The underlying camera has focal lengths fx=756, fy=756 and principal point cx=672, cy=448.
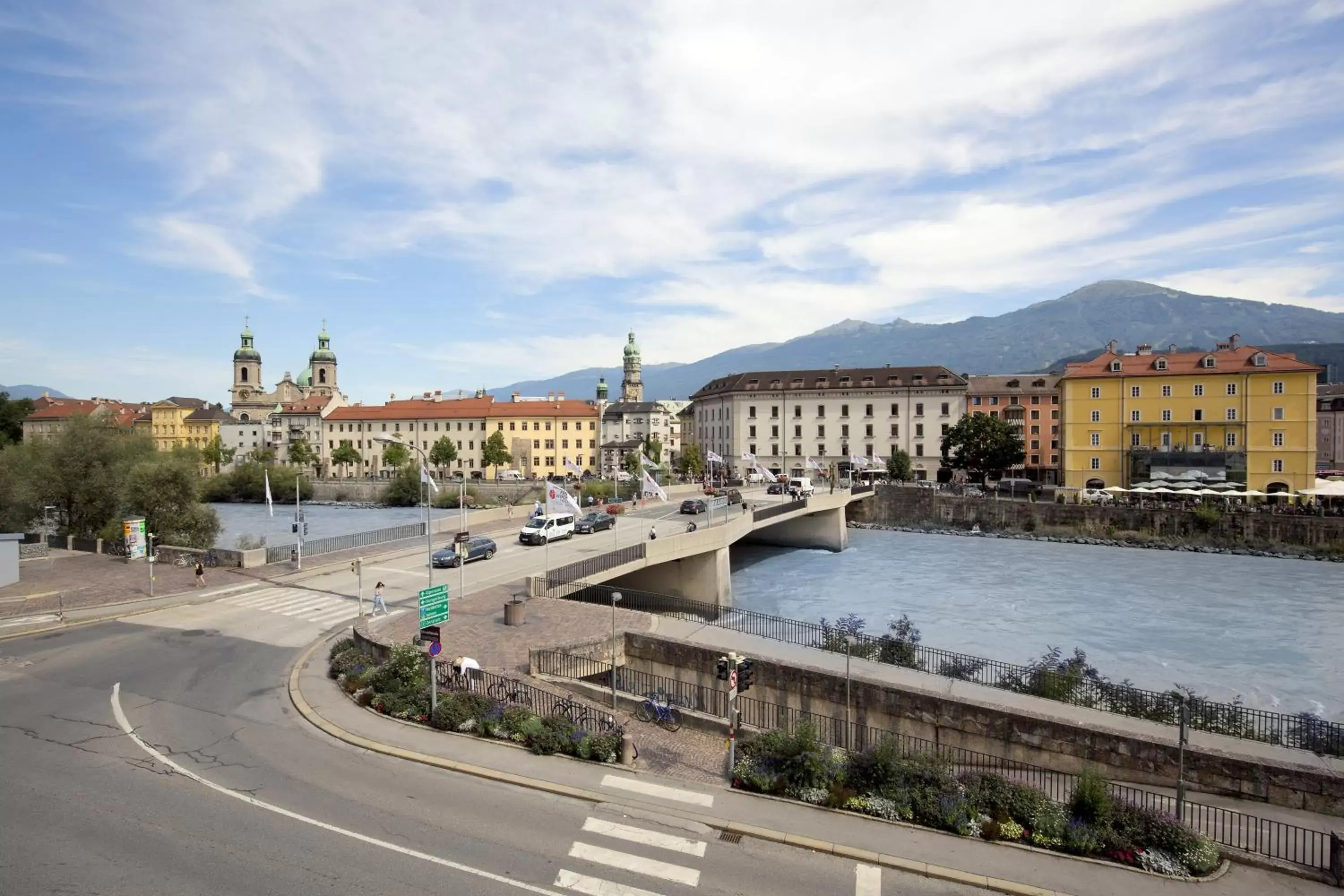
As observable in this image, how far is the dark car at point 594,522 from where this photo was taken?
47000mm

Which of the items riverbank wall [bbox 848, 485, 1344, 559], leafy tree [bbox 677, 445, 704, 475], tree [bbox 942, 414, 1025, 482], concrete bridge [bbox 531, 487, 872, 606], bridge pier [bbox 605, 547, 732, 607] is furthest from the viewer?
leafy tree [bbox 677, 445, 704, 475]

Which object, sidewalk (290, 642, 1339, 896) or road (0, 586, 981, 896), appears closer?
road (0, 586, 981, 896)

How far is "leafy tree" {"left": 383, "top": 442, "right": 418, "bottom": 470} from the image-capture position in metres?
119

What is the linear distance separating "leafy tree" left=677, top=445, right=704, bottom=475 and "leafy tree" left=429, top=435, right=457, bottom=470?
3758 centimetres

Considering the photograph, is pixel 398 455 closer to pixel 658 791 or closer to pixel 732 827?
A: pixel 658 791

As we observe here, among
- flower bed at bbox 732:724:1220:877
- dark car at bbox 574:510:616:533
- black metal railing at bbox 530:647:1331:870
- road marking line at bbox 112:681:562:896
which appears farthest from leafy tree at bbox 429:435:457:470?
flower bed at bbox 732:724:1220:877

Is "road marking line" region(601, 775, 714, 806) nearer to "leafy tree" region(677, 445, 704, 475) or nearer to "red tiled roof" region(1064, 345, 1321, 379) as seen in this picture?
"red tiled roof" region(1064, 345, 1321, 379)

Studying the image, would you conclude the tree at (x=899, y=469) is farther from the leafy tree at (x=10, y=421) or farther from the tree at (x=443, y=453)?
the leafy tree at (x=10, y=421)

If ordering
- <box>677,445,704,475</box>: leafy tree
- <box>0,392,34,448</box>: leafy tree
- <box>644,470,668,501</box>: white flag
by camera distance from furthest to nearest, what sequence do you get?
1. <box>677,445,704,475</box>: leafy tree
2. <box>0,392,34,448</box>: leafy tree
3. <box>644,470,668,501</box>: white flag

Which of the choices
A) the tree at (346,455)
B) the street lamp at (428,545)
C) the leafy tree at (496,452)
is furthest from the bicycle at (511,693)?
the tree at (346,455)

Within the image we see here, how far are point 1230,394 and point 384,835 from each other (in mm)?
86775

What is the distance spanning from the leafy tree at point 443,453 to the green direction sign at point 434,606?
355 feet

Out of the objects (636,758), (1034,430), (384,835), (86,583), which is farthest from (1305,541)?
(86,583)

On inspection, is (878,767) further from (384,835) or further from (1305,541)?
(1305,541)
